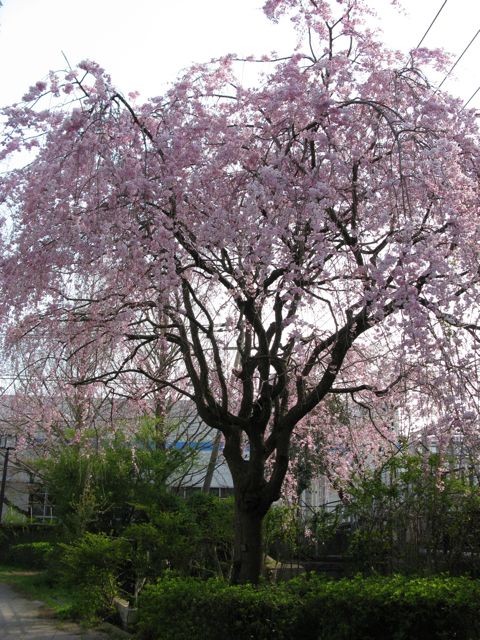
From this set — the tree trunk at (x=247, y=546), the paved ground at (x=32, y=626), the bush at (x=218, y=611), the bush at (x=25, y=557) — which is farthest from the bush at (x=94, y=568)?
the bush at (x=25, y=557)

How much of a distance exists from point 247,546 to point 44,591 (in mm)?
10728

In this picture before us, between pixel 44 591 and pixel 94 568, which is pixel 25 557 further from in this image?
pixel 94 568

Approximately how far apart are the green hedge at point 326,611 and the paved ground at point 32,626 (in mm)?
4028

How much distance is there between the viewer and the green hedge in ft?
18.9

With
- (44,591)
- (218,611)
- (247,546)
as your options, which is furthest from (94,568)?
(44,591)

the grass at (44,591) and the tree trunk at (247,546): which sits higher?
the tree trunk at (247,546)

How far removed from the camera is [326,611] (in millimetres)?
6191

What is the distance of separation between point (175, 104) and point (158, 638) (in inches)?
216

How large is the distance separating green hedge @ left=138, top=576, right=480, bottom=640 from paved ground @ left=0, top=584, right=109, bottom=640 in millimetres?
4028

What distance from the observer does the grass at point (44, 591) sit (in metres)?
13.9

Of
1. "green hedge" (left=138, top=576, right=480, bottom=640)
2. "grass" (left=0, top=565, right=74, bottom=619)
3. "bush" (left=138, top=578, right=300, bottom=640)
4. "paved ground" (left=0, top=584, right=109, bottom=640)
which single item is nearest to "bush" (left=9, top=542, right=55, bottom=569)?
"grass" (left=0, top=565, right=74, bottom=619)

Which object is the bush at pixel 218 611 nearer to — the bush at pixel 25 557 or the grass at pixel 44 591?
the grass at pixel 44 591

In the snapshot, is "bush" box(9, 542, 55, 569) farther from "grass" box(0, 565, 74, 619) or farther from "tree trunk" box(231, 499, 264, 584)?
"tree trunk" box(231, 499, 264, 584)

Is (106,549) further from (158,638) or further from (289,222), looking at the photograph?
(289,222)
